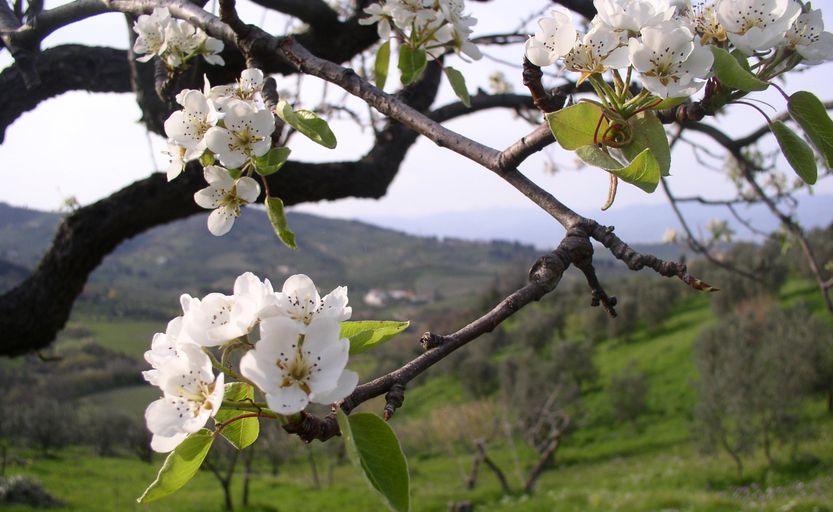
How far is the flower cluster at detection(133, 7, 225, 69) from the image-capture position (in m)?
1.65

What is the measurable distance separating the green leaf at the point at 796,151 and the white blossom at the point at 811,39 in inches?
4.4

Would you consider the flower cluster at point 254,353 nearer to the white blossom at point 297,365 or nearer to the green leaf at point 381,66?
the white blossom at point 297,365

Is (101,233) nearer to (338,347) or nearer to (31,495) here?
(338,347)

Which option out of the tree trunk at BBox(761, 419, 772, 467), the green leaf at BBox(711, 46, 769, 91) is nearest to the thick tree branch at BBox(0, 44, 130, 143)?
the green leaf at BBox(711, 46, 769, 91)

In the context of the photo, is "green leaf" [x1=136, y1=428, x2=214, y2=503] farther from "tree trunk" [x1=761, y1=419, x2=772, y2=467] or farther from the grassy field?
"tree trunk" [x1=761, y1=419, x2=772, y2=467]

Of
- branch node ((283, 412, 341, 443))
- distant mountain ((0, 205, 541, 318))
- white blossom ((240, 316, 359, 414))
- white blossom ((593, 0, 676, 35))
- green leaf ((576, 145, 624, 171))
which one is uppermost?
distant mountain ((0, 205, 541, 318))

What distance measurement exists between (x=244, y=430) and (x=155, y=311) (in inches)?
3335

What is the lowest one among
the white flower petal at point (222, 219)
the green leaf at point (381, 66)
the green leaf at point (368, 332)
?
the green leaf at point (368, 332)

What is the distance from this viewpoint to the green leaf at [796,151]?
40.3 inches

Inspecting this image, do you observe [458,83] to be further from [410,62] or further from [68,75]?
[68,75]

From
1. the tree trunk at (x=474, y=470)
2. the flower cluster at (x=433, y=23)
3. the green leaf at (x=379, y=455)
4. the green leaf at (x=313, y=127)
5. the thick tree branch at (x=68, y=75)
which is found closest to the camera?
the green leaf at (x=379, y=455)

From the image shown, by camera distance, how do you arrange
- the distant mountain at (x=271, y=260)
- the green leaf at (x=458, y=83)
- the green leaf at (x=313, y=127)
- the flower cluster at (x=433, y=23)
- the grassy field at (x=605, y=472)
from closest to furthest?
the green leaf at (x=313, y=127) → the flower cluster at (x=433, y=23) → the green leaf at (x=458, y=83) → the grassy field at (x=605, y=472) → the distant mountain at (x=271, y=260)

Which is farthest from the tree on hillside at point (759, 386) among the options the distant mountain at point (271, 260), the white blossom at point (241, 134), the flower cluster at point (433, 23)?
the distant mountain at point (271, 260)

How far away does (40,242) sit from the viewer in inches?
4688
